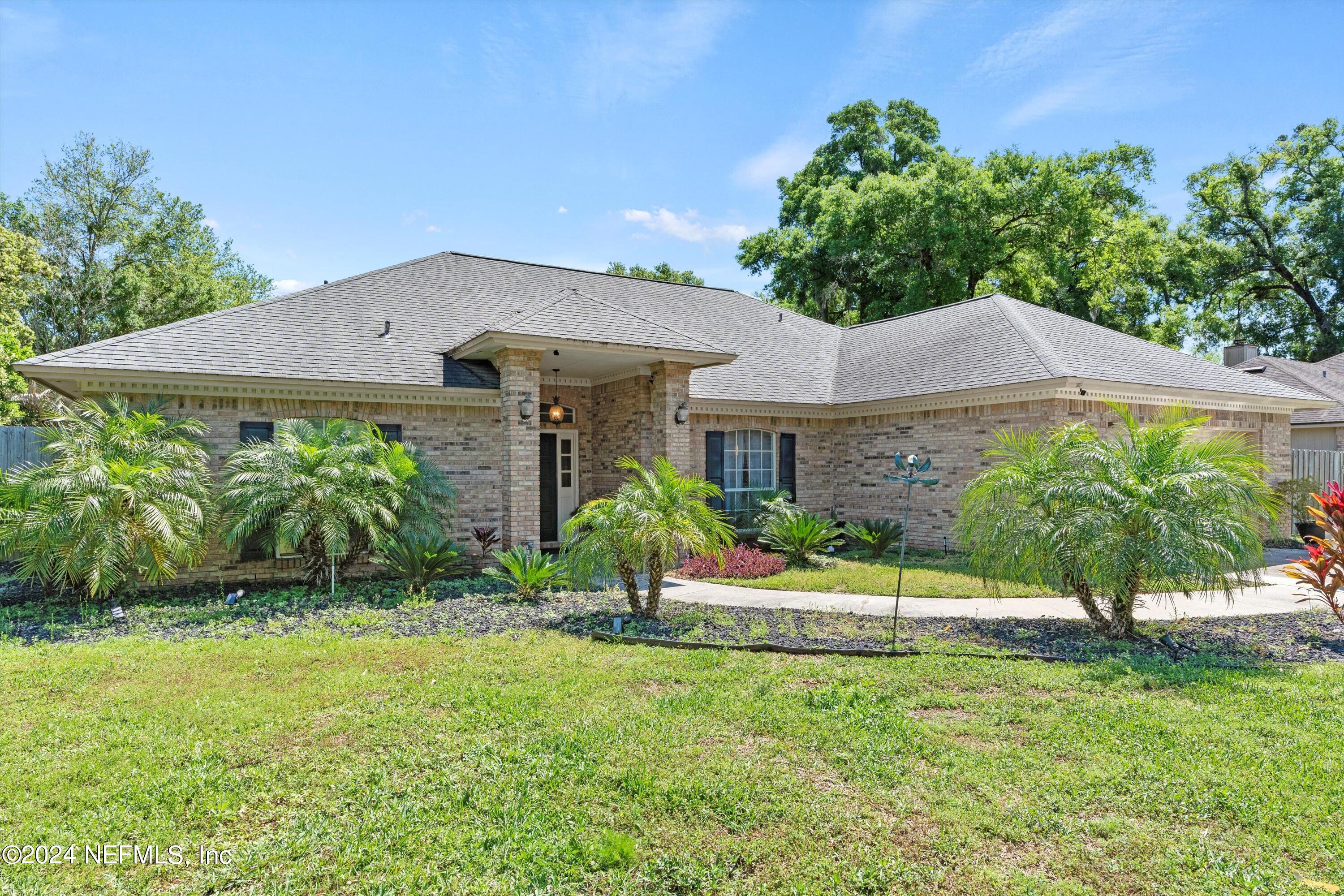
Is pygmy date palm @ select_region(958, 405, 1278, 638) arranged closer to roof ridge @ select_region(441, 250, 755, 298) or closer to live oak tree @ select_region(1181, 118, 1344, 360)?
roof ridge @ select_region(441, 250, 755, 298)

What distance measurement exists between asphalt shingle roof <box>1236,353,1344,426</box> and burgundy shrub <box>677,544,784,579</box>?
1685 cm

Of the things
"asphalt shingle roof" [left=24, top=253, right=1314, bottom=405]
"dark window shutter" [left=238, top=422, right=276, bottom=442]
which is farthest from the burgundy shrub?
"dark window shutter" [left=238, top=422, right=276, bottom=442]

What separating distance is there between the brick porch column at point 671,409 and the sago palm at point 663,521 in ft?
12.3

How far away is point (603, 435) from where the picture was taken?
1458 centimetres

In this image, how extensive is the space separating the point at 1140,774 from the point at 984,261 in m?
23.3

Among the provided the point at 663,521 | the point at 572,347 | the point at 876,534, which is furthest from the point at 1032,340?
the point at 663,521

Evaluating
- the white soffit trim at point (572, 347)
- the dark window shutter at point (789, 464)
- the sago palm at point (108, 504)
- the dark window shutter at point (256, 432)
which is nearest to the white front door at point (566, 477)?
the white soffit trim at point (572, 347)

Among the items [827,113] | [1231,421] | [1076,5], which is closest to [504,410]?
[1076,5]

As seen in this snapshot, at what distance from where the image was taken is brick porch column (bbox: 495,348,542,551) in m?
10.9

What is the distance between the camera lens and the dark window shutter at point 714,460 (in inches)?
565

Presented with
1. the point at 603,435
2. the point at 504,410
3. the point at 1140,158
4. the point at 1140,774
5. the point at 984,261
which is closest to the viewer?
the point at 1140,774

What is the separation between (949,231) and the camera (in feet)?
76.7

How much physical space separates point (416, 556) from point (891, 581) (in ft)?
22.3

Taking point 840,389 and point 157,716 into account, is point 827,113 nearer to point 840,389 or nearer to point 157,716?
point 840,389
